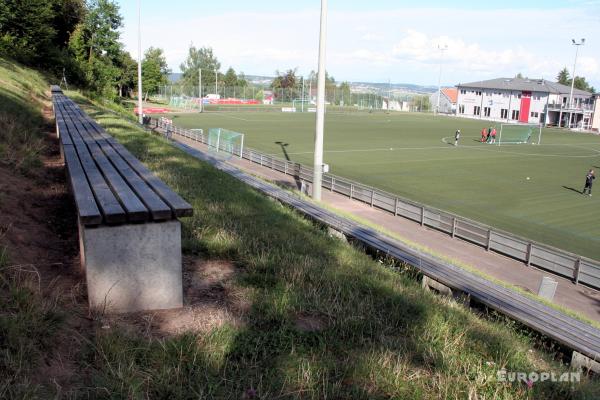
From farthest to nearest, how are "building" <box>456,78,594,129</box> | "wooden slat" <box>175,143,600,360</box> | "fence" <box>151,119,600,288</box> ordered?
"building" <box>456,78,594,129</box>
"fence" <box>151,119,600,288</box>
"wooden slat" <box>175,143,600,360</box>

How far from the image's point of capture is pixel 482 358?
429 centimetres

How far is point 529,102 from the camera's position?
97812mm

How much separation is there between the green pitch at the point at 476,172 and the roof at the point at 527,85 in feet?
115

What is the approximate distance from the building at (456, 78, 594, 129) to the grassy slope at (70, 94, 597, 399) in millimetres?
99112

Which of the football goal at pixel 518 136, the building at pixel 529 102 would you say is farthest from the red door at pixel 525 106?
the football goal at pixel 518 136

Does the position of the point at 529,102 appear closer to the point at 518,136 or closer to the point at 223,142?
the point at 518,136

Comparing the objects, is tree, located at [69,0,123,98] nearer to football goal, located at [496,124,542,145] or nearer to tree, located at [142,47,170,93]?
tree, located at [142,47,170,93]

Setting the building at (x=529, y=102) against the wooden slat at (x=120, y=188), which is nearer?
the wooden slat at (x=120, y=188)

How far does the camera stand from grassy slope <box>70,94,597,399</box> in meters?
3.61

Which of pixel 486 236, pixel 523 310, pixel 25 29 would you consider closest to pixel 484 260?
pixel 486 236

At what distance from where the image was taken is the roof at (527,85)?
9531cm

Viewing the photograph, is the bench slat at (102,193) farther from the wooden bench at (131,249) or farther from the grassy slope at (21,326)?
the grassy slope at (21,326)

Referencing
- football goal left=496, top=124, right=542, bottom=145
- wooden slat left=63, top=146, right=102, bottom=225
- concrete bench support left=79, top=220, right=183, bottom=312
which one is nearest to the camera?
wooden slat left=63, top=146, right=102, bottom=225

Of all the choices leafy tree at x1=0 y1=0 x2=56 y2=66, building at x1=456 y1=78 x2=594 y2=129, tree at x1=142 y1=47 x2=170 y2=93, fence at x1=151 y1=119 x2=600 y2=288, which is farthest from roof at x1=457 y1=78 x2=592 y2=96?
fence at x1=151 y1=119 x2=600 y2=288
